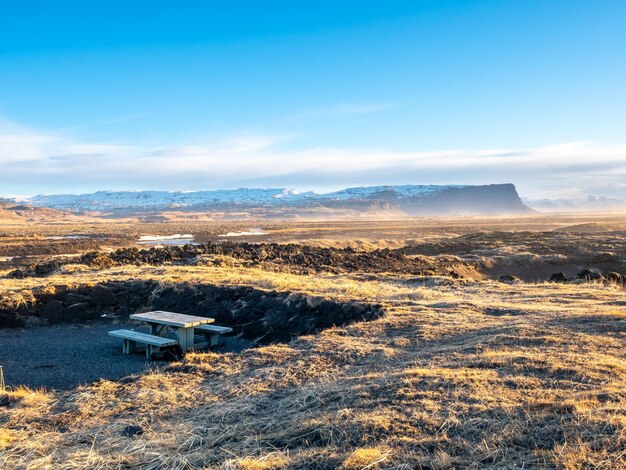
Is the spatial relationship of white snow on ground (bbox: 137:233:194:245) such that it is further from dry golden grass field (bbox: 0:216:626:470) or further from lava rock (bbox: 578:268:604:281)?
dry golden grass field (bbox: 0:216:626:470)

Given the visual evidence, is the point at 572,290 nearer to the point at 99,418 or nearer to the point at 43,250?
the point at 99,418

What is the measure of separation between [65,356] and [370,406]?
7817 mm

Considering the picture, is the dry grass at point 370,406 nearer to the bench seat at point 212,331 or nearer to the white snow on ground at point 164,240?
the bench seat at point 212,331

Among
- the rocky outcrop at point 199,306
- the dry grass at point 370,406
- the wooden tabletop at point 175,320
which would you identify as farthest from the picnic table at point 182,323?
the dry grass at point 370,406

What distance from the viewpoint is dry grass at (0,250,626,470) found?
4.37 m

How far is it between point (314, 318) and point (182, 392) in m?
5.66

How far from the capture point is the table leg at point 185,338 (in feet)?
35.8

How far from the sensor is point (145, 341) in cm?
1023

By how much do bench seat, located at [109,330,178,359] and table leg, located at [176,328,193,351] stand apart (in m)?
0.25

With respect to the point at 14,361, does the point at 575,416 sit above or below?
above

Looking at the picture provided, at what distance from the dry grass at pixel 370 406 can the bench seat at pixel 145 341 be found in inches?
59.0

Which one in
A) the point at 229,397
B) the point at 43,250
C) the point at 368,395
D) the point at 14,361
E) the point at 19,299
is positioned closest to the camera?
the point at 368,395

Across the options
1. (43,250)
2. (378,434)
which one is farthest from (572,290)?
(43,250)

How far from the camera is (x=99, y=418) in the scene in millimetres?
6223
